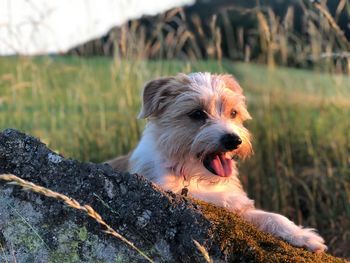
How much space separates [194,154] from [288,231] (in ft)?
3.63

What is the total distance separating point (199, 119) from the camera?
16.2 feet

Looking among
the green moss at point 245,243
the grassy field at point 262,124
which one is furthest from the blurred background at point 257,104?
the green moss at point 245,243

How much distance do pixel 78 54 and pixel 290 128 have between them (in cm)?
311

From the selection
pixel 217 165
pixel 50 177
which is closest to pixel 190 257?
pixel 50 177

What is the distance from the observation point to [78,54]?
27.9 ft

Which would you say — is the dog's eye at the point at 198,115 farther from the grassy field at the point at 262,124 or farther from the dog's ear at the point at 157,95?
the grassy field at the point at 262,124

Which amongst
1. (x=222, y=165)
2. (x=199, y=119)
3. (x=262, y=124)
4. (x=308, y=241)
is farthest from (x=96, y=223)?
(x=262, y=124)

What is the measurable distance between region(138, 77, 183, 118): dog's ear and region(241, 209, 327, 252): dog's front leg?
141 centimetres

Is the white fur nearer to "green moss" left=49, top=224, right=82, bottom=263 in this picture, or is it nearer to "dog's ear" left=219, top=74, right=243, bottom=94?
"dog's ear" left=219, top=74, right=243, bottom=94

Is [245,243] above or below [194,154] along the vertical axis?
above

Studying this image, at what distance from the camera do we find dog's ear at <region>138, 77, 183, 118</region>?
5121mm

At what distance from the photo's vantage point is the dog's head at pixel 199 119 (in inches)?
180

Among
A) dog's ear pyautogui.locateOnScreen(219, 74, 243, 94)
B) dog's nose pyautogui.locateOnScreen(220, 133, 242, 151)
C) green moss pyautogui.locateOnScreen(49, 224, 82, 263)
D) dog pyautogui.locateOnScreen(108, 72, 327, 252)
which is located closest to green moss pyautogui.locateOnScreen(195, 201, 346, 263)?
green moss pyautogui.locateOnScreen(49, 224, 82, 263)

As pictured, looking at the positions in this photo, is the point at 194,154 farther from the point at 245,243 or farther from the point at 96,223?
the point at 96,223
